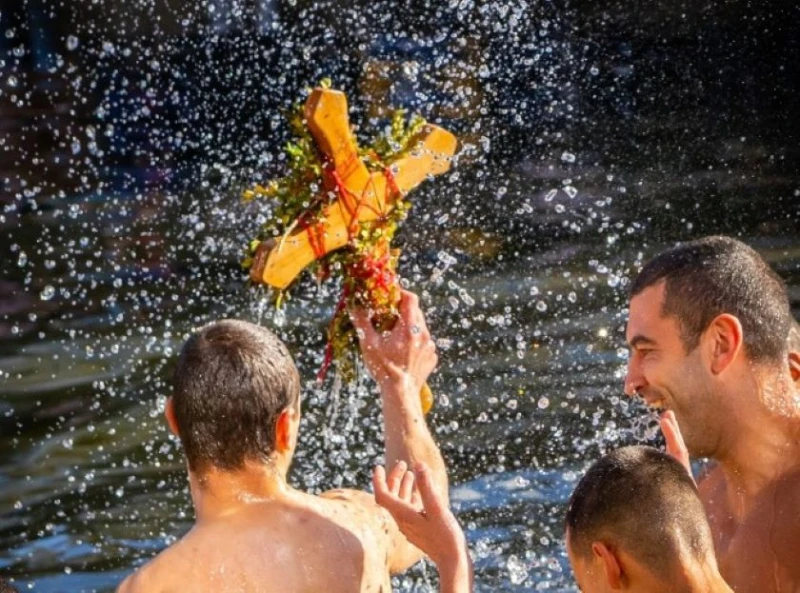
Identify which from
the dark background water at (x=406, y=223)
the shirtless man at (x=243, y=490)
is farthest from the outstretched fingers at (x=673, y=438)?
the dark background water at (x=406, y=223)

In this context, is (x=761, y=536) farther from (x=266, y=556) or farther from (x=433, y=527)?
(x=266, y=556)

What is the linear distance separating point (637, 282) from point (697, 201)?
8348mm

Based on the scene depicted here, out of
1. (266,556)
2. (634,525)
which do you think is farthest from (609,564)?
(266,556)

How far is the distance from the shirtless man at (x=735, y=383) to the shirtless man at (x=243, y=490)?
1.18m

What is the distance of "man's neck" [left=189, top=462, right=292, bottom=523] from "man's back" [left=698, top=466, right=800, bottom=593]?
1595 millimetres

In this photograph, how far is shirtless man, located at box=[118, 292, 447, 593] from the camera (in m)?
4.43

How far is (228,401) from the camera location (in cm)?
446

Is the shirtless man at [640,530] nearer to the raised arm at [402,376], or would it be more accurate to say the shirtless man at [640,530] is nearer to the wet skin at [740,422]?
the wet skin at [740,422]

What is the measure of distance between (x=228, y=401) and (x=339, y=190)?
116 centimetres

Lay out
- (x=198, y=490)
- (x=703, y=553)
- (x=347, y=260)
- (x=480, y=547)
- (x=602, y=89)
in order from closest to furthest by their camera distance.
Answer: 1. (x=703, y=553)
2. (x=198, y=490)
3. (x=347, y=260)
4. (x=480, y=547)
5. (x=602, y=89)

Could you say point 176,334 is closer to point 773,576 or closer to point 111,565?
point 111,565

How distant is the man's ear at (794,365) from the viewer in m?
4.97

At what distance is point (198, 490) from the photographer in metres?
4.54

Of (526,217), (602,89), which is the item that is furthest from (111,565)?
(602,89)
